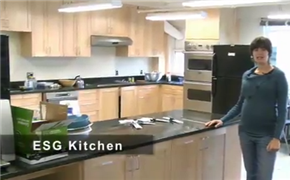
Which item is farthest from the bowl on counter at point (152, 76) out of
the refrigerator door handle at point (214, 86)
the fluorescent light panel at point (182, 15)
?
the fluorescent light panel at point (182, 15)

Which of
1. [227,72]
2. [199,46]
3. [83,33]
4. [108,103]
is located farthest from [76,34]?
[227,72]

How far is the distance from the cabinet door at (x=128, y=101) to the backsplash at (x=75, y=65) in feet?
2.16

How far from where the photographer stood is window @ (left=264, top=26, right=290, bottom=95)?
6.76 m

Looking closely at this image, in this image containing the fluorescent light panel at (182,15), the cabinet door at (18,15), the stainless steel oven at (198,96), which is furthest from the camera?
the stainless steel oven at (198,96)

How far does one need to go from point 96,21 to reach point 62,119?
4267mm

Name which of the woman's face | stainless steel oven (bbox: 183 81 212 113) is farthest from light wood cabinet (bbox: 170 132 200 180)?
stainless steel oven (bbox: 183 81 212 113)

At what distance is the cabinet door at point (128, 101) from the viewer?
270 inches

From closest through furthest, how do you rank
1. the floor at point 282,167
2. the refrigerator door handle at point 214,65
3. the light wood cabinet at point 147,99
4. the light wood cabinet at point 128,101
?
the floor at point 282,167, the refrigerator door handle at point 214,65, the light wood cabinet at point 128,101, the light wood cabinet at point 147,99

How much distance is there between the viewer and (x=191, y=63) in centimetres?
680

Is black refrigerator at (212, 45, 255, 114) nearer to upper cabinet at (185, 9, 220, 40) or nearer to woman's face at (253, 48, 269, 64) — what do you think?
upper cabinet at (185, 9, 220, 40)

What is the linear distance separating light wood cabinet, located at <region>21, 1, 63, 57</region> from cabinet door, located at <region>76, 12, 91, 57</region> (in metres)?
0.34

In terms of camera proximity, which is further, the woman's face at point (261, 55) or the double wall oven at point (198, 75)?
the double wall oven at point (198, 75)

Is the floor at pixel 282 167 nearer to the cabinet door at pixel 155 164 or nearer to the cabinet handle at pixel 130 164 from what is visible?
the cabinet door at pixel 155 164

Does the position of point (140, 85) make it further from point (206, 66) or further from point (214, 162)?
point (214, 162)
